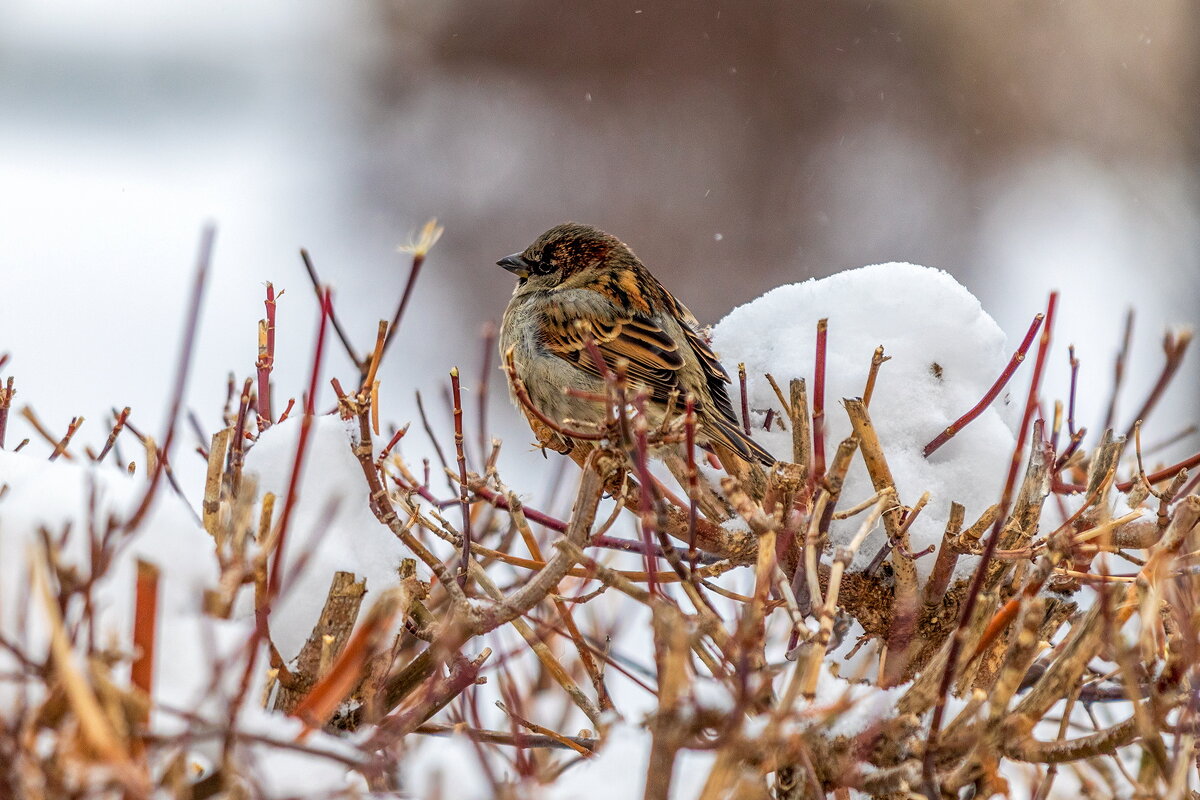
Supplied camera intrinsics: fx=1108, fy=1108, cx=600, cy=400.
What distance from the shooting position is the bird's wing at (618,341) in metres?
3.15

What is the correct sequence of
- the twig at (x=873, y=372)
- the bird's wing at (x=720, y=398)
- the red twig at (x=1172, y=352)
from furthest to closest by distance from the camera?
the bird's wing at (x=720, y=398) → the twig at (x=873, y=372) → the red twig at (x=1172, y=352)

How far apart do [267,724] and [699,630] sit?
464 millimetres

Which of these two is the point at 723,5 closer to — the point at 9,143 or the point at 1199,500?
the point at 9,143


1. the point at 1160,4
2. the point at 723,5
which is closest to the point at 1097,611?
the point at 723,5

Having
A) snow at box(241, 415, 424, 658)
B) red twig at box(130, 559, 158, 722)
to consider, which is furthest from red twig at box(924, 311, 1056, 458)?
red twig at box(130, 559, 158, 722)

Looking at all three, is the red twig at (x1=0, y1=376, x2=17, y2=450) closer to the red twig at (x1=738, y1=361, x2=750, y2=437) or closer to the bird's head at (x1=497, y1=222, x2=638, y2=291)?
the red twig at (x1=738, y1=361, x2=750, y2=437)

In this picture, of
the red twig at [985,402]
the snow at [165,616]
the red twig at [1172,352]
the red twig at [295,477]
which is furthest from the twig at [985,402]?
the snow at [165,616]

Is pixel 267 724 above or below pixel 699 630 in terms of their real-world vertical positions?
below

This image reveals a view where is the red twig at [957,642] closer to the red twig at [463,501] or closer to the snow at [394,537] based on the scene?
the snow at [394,537]

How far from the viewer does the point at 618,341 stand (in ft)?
10.9

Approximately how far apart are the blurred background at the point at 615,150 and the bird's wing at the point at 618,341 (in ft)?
15.1

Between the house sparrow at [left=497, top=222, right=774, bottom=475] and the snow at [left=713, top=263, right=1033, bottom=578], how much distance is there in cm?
31

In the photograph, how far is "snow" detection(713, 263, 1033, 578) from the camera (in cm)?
204

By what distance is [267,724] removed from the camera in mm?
1057
